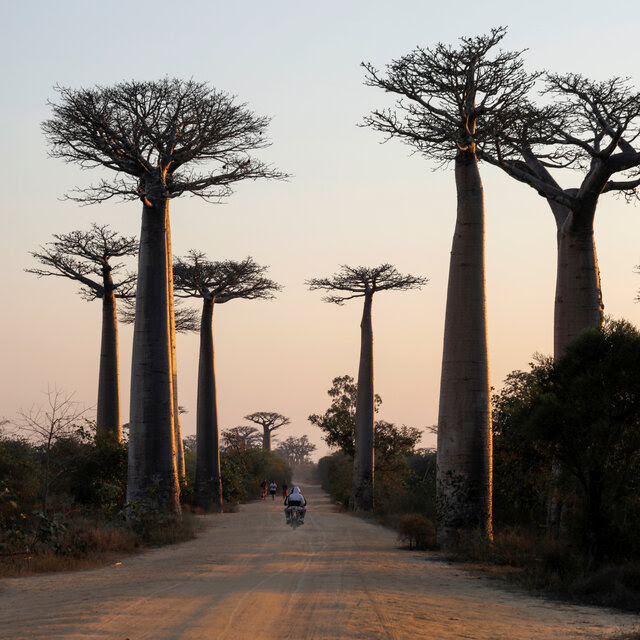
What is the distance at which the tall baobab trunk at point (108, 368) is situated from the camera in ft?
90.6

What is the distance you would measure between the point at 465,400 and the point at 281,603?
20.5 feet

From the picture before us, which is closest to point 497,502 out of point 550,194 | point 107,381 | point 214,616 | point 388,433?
point 550,194

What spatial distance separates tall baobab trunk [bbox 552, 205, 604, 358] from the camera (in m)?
14.5

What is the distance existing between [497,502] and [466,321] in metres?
6.05

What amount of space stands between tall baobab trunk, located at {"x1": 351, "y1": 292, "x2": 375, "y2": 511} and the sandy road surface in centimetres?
1660

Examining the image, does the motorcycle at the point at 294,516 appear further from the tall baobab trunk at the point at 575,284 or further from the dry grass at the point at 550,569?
the dry grass at the point at 550,569

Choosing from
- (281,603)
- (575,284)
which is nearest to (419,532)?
(575,284)

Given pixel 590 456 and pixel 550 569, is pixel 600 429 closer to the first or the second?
pixel 590 456

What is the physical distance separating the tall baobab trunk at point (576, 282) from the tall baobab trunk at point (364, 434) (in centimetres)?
1539

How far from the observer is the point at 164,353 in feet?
56.0

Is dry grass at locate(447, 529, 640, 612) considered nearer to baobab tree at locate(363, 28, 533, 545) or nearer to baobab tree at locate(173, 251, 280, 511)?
baobab tree at locate(363, 28, 533, 545)

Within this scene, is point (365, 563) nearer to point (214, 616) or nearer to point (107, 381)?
point (214, 616)

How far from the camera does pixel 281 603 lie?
780 cm

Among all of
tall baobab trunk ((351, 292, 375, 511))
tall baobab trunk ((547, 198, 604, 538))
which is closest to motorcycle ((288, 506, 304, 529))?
tall baobab trunk ((547, 198, 604, 538))
